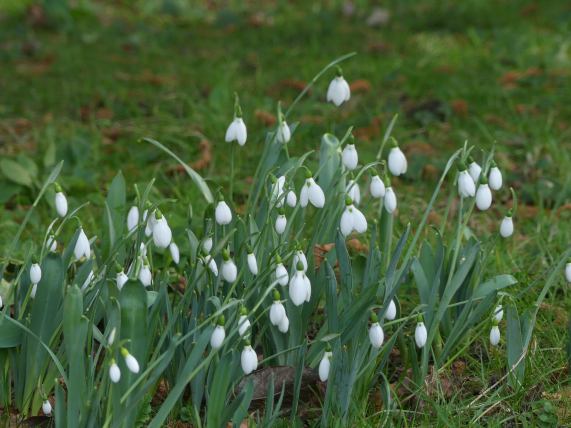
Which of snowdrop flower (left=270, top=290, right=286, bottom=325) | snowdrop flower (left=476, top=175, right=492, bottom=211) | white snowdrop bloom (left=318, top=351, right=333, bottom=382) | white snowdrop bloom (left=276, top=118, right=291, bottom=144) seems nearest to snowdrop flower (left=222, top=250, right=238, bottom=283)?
snowdrop flower (left=270, top=290, right=286, bottom=325)

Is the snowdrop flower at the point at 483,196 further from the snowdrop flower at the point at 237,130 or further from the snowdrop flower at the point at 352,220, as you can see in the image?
the snowdrop flower at the point at 237,130

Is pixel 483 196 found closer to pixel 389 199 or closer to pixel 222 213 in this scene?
pixel 389 199

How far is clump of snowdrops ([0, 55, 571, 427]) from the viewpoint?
2027 mm

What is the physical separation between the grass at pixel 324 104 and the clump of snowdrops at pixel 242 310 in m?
0.17

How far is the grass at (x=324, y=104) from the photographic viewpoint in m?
2.85

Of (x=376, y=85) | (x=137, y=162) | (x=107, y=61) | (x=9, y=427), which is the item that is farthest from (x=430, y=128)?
(x=9, y=427)

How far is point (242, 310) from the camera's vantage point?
6.52 feet

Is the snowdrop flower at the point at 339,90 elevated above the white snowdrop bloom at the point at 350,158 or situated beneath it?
elevated above

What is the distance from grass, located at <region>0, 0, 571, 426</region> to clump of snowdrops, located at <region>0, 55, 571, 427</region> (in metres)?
0.17

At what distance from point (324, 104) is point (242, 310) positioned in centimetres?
279

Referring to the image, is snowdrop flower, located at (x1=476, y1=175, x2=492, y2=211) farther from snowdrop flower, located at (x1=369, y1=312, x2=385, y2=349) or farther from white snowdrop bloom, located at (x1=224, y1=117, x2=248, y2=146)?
white snowdrop bloom, located at (x1=224, y1=117, x2=248, y2=146)

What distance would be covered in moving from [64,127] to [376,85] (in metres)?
1.57

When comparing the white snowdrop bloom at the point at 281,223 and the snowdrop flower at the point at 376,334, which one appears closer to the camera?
the snowdrop flower at the point at 376,334

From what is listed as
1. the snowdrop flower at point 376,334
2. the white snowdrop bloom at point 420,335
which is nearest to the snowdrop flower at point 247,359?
the snowdrop flower at point 376,334
